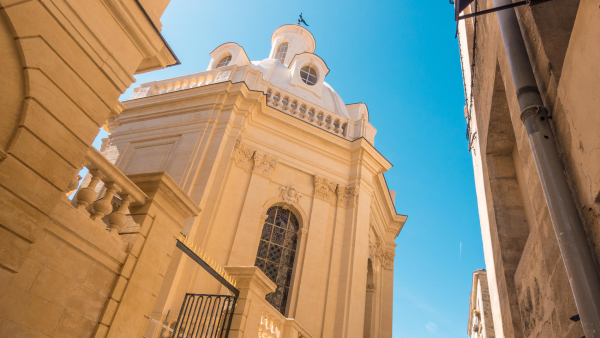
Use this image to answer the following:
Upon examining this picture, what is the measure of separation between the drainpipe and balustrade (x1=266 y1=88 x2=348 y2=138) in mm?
12710

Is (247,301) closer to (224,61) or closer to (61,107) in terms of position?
(61,107)

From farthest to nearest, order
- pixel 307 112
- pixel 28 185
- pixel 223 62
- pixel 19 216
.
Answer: pixel 223 62 < pixel 307 112 < pixel 28 185 < pixel 19 216

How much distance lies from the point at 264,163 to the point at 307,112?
3454 mm

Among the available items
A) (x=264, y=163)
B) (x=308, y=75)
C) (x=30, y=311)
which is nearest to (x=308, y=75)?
(x=308, y=75)

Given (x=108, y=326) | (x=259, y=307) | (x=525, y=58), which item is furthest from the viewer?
(x=259, y=307)

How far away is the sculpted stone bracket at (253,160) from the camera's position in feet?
48.5

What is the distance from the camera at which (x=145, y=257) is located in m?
5.03

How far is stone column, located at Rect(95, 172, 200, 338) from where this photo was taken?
462cm

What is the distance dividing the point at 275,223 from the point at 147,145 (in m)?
5.55

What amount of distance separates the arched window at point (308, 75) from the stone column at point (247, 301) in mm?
14905

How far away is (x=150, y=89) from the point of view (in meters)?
17.7

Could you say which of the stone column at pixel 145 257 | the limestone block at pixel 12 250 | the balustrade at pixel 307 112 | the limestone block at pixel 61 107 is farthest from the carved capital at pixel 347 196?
the limestone block at pixel 12 250

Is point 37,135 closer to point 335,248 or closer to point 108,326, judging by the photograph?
point 108,326

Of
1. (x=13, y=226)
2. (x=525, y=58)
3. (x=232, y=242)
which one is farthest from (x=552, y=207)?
(x=232, y=242)
